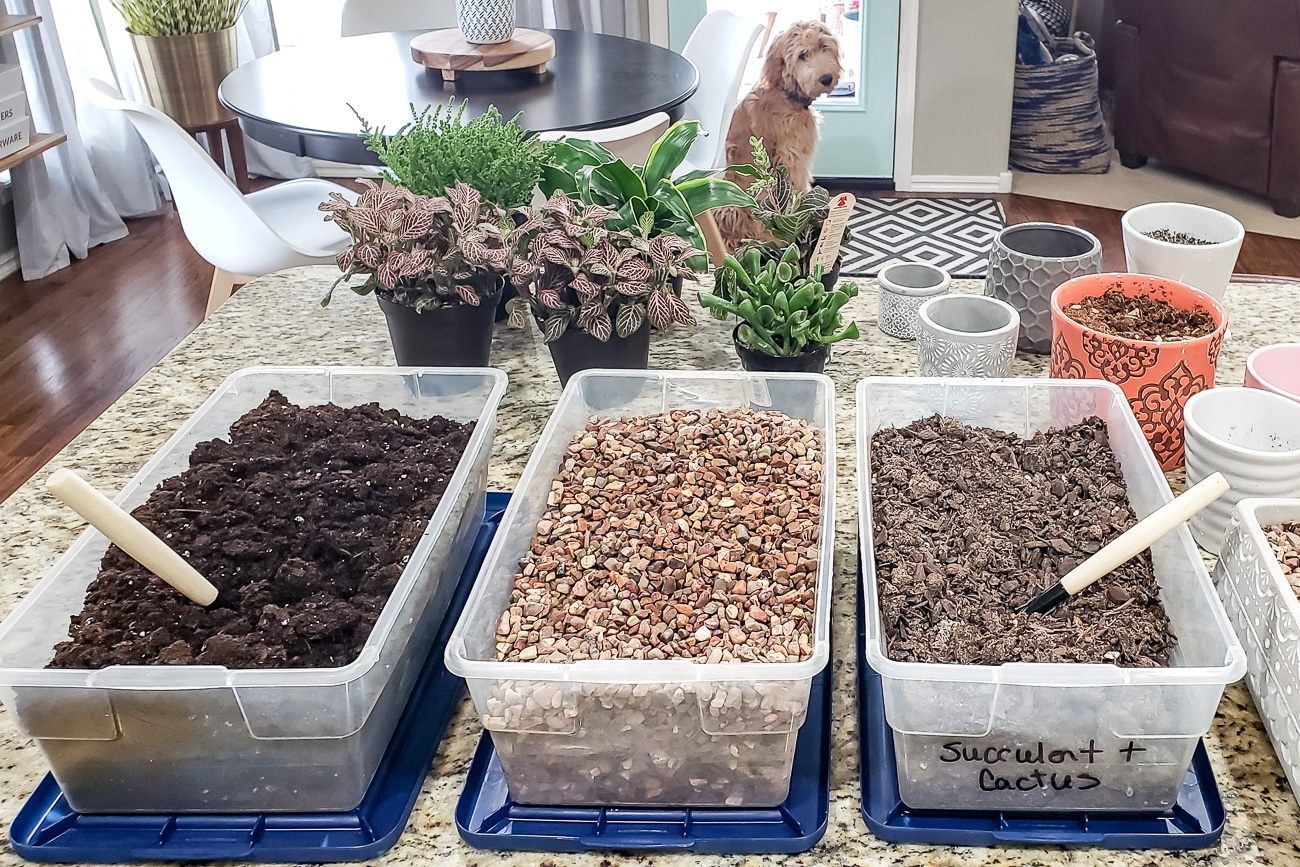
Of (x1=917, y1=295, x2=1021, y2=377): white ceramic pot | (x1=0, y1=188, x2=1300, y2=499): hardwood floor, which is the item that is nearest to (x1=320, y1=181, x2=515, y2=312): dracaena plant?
(x1=917, y1=295, x2=1021, y2=377): white ceramic pot

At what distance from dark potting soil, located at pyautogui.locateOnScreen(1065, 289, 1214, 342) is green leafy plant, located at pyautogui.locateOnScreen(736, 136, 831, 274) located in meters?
0.33

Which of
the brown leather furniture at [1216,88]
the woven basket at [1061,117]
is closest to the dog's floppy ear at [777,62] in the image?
the woven basket at [1061,117]

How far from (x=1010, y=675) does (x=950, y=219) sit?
379 cm

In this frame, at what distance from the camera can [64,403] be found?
3.09 meters

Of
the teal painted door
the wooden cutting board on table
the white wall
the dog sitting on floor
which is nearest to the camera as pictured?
the wooden cutting board on table

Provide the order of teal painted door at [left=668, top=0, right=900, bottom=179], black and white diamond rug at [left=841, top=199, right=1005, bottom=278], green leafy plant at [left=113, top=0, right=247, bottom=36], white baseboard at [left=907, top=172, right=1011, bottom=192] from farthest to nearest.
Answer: white baseboard at [left=907, top=172, right=1011, bottom=192]
teal painted door at [left=668, top=0, right=900, bottom=179]
black and white diamond rug at [left=841, top=199, right=1005, bottom=278]
green leafy plant at [left=113, top=0, right=247, bottom=36]

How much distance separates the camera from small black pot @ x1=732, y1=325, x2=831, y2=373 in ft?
3.89

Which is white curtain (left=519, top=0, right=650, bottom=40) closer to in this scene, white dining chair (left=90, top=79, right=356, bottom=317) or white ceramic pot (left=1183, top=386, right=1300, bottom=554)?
white dining chair (left=90, top=79, right=356, bottom=317)

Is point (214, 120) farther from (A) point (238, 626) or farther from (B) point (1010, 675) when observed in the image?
(B) point (1010, 675)

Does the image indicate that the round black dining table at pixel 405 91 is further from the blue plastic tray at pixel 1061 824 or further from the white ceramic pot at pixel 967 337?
the blue plastic tray at pixel 1061 824

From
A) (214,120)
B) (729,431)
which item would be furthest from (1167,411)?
(214,120)

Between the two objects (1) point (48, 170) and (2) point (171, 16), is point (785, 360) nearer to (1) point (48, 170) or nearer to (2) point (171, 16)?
(2) point (171, 16)

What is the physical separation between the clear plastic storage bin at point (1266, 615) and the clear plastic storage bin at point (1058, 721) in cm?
5

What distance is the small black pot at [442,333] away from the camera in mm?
1236
